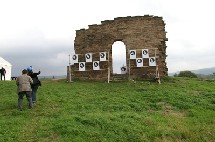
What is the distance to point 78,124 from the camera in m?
12.8

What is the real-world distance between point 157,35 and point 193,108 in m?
10.1

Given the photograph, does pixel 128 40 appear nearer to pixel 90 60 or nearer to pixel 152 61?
pixel 152 61

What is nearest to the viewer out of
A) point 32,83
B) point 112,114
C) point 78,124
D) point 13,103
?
point 78,124

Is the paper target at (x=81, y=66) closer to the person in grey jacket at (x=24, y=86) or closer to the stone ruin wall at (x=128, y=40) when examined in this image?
the stone ruin wall at (x=128, y=40)

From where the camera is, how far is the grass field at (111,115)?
1205 centimetres

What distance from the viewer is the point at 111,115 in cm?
1403

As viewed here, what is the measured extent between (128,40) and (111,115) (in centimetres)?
1281

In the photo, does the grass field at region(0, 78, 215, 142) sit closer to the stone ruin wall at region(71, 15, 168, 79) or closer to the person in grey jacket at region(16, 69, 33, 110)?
the person in grey jacket at region(16, 69, 33, 110)

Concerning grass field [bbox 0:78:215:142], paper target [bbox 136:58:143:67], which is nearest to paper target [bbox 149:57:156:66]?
paper target [bbox 136:58:143:67]

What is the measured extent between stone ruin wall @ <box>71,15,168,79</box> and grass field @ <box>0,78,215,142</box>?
14.6ft

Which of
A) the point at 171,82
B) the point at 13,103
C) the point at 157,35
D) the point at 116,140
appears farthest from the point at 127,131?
the point at 157,35

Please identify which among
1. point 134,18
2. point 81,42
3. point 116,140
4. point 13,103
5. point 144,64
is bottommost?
point 116,140

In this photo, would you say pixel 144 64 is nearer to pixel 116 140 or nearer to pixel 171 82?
pixel 171 82

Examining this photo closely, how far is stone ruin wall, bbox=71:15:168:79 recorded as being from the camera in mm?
25578
